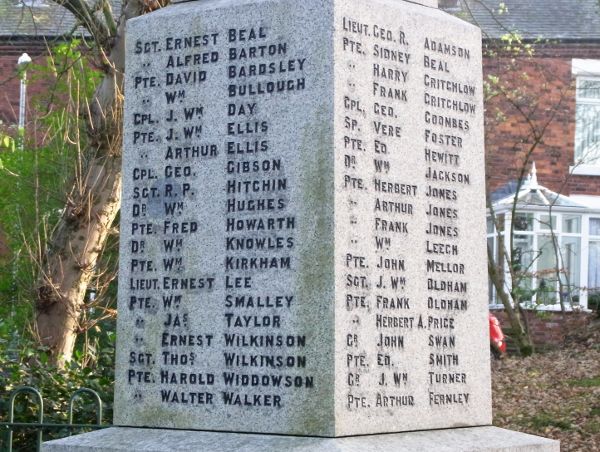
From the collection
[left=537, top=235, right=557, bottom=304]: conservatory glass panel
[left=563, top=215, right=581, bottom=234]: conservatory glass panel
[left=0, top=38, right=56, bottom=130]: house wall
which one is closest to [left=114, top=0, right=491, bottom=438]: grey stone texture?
[left=537, top=235, right=557, bottom=304]: conservatory glass panel

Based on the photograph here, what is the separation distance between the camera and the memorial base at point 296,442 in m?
4.18

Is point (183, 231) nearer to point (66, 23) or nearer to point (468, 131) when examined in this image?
point (468, 131)

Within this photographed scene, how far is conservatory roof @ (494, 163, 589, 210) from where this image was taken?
83.9 ft

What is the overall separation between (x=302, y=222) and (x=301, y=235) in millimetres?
47

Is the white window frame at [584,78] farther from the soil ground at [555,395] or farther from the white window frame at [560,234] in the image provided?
the soil ground at [555,395]

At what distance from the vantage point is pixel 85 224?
Answer: 11.0m

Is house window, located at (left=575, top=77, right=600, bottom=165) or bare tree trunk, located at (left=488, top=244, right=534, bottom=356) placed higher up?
house window, located at (left=575, top=77, right=600, bottom=165)

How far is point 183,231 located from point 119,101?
20.7ft

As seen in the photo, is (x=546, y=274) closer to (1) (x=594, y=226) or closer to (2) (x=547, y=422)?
(1) (x=594, y=226)

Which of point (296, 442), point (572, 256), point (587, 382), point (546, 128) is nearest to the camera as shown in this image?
point (296, 442)

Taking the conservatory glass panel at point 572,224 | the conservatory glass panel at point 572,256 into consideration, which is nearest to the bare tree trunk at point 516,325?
the conservatory glass panel at point 572,256

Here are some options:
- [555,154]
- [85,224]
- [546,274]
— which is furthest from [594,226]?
[85,224]

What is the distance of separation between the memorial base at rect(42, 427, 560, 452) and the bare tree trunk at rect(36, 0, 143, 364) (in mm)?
6295

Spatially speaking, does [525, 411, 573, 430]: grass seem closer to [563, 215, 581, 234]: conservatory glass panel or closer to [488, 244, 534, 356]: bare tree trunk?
[488, 244, 534, 356]: bare tree trunk
